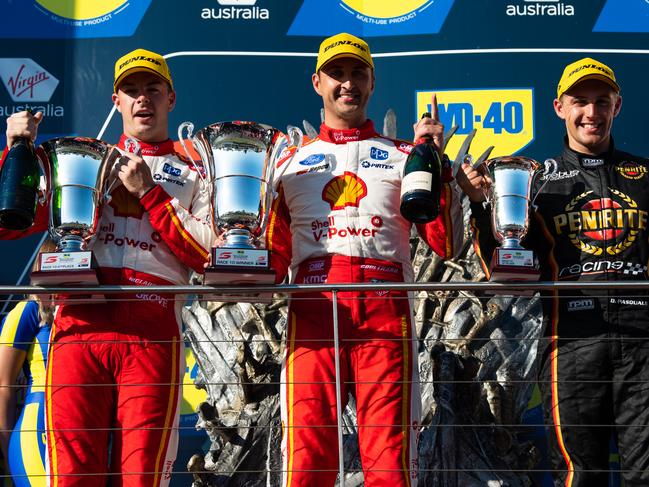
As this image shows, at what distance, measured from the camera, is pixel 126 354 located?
2768 mm

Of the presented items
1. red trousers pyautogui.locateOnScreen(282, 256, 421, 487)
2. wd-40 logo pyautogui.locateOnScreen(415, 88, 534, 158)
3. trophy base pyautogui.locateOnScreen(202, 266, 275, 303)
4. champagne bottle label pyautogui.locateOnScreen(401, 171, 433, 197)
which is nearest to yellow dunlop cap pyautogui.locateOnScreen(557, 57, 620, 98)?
champagne bottle label pyautogui.locateOnScreen(401, 171, 433, 197)

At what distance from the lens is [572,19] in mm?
4273

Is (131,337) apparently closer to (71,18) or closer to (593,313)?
(593,313)

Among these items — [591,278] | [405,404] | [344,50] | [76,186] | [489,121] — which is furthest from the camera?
[489,121]

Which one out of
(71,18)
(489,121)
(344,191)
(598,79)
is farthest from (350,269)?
(71,18)

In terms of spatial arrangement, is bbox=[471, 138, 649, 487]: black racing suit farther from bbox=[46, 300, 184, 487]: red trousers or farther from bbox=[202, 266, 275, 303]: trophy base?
bbox=[46, 300, 184, 487]: red trousers

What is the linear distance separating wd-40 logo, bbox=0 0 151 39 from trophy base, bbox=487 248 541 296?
6.95 feet

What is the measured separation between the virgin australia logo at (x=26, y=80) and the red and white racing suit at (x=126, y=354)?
4.45 ft

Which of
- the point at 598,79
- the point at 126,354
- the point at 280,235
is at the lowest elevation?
the point at 126,354

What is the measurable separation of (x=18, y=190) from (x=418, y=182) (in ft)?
3.12

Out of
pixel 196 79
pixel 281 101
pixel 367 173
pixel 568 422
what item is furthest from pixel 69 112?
pixel 568 422

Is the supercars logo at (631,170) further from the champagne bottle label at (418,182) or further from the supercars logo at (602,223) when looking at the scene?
the champagne bottle label at (418,182)

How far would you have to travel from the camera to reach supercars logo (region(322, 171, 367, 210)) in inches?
115

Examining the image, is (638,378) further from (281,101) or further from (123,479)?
(281,101)
